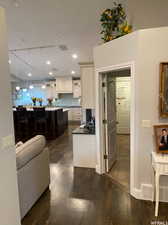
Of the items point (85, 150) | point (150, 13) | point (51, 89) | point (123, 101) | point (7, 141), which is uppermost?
point (150, 13)

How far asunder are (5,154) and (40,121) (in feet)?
16.9

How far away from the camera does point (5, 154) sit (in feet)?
6.01

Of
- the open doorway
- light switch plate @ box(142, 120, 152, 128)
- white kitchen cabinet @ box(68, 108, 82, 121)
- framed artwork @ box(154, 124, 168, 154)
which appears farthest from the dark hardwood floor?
white kitchen cabinet @ box(68, 108, 82, 121)

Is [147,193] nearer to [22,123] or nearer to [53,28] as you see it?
[53,28]

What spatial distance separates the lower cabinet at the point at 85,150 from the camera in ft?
12.7

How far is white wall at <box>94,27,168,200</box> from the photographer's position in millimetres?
2516

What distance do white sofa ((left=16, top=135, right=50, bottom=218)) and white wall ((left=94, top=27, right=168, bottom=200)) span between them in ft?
5.05

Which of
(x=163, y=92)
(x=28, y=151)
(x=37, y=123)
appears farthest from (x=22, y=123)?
(x=163, y=92)

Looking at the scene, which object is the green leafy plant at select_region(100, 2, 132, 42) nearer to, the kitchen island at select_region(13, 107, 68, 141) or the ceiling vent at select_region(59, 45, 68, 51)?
the ceiling vent at select_region(59, 45, 68, 51)

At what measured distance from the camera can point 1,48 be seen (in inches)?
69.9

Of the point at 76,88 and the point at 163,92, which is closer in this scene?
the point at 163,92

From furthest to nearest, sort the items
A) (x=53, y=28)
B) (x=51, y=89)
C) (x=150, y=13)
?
(x=51, y=89) → (x=53, y=28) → (x=150, y=13)

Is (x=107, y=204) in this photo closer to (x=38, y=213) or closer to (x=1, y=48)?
(x=38, y=213)

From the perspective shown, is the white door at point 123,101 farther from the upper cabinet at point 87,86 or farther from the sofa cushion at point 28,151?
the sofa cushion at point 28,151
